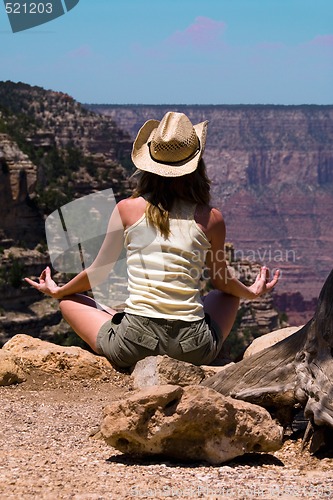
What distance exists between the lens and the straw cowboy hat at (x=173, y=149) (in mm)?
5730

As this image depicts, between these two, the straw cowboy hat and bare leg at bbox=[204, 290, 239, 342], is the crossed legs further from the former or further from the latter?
the straw cowboy hat

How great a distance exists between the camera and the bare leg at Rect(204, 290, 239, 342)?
618cm

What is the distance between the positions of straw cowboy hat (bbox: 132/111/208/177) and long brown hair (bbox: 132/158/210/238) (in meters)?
0.08

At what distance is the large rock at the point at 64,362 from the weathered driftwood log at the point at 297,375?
1.44 m

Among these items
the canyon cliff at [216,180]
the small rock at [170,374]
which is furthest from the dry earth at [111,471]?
the canyon cliff at [216,180]

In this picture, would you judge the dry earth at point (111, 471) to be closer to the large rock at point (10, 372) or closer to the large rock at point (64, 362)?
the large rock at point (10, 372)

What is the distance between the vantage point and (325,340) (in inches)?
174

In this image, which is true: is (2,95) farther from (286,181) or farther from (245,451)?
(286,181)

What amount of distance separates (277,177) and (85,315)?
153175mm

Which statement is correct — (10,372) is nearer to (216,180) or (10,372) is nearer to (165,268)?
(165,268)

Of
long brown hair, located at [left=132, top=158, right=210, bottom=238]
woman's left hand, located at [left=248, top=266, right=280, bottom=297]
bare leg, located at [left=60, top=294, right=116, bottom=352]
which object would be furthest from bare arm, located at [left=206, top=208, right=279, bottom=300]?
bare leg, located at [left=60, top=294, right=116, bottom=352]

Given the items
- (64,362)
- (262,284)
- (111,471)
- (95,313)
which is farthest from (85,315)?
(111,471)

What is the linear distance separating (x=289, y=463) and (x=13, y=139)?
56602mm

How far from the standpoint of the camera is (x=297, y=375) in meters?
4.46
